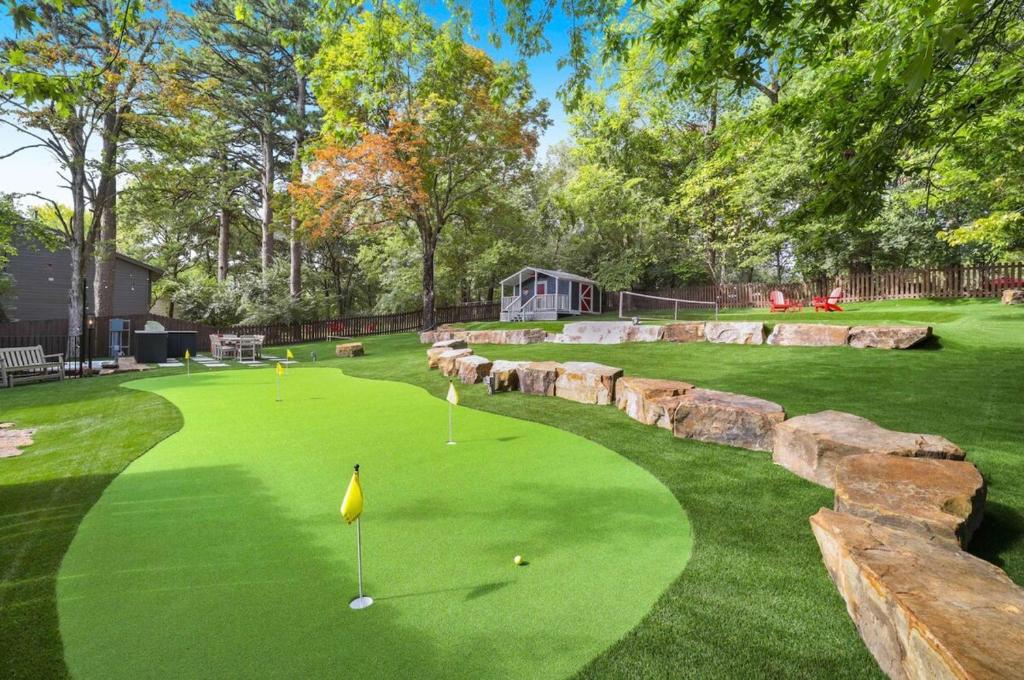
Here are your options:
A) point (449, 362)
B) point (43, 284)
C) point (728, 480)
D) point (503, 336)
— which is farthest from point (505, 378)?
point (43, 284)

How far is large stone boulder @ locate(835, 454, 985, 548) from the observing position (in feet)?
8.23

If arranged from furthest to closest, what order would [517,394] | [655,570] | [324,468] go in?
1. [517,394]
2. [324,468]
3. [655,570]

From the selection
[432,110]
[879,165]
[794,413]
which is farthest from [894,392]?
[432,110]

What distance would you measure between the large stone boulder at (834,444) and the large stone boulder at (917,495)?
0.27 metres

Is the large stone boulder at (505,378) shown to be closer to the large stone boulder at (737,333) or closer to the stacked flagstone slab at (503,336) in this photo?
the large stone boulder at (737,333)

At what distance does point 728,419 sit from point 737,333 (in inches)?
238

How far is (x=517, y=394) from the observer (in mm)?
7523

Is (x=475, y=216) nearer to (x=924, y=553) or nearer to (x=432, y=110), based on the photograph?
(x=432, y=110)

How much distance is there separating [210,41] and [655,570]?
3045 cm

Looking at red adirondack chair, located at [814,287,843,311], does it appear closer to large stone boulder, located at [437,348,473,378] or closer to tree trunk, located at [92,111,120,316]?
large stone boulder, located at [437,348,473,378]

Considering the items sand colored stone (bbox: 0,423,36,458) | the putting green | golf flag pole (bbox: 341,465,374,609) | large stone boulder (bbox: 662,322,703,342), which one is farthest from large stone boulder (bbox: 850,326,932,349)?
sand colored stone (bbox: 0,423,36,458)

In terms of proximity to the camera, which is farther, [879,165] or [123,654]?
[879,165]

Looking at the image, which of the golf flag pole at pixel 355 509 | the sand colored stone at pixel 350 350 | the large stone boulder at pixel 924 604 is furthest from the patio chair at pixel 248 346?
the large stone boulder at pixel 924 604

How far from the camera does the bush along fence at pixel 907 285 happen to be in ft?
52.9
